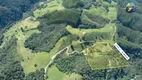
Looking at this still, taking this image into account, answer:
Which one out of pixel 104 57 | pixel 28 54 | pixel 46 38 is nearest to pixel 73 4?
pixel 46 38

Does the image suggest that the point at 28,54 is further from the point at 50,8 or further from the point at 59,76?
the point at 50,8

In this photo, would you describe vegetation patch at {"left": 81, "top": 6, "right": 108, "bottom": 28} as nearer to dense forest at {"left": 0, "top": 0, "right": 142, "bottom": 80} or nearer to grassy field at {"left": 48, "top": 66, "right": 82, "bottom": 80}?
dense forest at {"left": 0, "top": 0, "right": 142, "bottom": 80}

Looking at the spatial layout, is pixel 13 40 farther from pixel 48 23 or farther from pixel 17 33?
pixel 48 23

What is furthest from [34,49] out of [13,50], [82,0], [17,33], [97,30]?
[82,0]

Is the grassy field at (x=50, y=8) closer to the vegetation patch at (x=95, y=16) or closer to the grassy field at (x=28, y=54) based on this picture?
the grassy field at (x=28, y=54)

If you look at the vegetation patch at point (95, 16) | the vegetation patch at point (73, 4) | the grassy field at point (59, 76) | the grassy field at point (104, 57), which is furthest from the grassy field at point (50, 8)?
the grassy field at point (59, 76)
